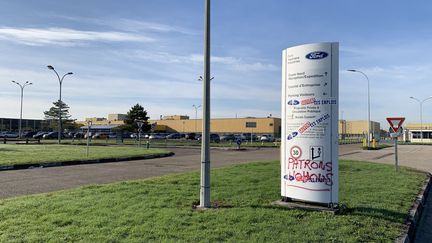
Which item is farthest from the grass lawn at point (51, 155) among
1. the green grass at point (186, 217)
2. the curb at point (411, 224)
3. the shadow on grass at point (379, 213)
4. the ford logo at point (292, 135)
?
the curb at point (411, 224)

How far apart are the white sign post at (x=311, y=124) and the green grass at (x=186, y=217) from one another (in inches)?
26.2

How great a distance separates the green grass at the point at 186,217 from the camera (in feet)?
17.3

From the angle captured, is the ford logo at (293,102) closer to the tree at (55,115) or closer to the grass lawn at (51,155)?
the grass lawn at (51,155)

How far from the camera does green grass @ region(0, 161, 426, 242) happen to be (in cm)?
527

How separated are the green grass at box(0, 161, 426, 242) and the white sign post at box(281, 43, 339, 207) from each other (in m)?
0.66

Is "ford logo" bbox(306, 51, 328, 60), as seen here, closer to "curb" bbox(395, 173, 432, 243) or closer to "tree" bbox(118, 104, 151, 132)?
"curb" bbox(395, 173, 432, 243)

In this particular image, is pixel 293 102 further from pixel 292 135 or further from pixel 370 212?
pixel 370 212

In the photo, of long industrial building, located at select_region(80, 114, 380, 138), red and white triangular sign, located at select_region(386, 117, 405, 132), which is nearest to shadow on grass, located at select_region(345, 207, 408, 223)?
red and white triangular sign, located at select_region(386, 117, 405, 132)

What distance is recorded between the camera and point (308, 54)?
24.3 ft

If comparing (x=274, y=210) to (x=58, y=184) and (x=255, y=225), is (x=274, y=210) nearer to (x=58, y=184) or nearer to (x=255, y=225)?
(x=255, y=225)

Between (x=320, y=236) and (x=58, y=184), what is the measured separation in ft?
27.9

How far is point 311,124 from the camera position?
728cm

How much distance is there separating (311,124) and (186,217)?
3.01 m

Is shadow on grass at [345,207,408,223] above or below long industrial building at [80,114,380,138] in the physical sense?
below
